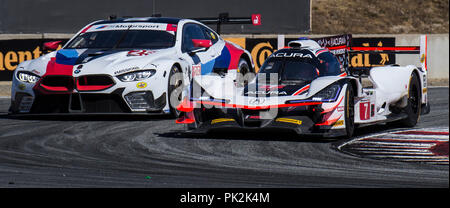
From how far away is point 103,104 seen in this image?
9492mm

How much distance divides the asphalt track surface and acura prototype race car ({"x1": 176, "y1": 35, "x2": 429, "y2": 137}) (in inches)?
7.7

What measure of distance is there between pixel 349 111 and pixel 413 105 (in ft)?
6.57

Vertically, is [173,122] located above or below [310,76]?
below

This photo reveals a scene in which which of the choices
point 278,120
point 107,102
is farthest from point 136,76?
point 278,120

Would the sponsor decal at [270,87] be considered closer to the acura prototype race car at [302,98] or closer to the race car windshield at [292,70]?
the acura prototype race car at [302,98]

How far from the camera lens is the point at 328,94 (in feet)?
25.9

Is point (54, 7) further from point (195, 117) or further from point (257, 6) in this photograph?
point (195, 117)

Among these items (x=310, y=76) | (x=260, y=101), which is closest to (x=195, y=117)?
(x=260, y=101)

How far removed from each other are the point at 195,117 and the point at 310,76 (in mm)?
1391

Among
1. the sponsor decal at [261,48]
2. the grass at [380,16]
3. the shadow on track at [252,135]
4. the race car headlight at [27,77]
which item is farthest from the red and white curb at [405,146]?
the grass at [380,16]

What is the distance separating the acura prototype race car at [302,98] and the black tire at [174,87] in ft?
4.28

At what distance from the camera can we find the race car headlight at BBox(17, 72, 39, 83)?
382 inches

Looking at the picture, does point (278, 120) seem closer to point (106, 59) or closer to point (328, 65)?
point (328, 65)
